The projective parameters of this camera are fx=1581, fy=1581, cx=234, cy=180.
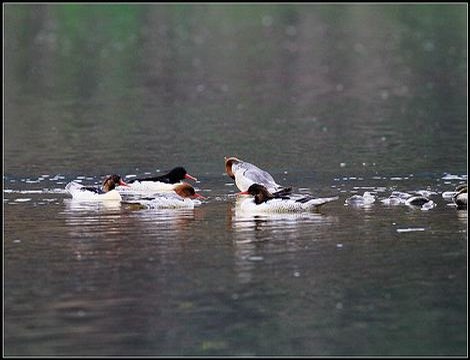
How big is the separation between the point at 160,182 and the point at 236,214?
8.08 ft

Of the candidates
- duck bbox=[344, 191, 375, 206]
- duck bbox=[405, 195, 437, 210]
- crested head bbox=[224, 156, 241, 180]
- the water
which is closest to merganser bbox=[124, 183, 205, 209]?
the water

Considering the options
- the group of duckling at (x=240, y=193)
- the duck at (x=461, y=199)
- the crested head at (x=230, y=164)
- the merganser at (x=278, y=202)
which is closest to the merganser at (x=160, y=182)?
the group of duckling at (x=240, y=193)

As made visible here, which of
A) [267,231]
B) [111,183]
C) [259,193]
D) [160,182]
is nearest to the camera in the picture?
[267,231]

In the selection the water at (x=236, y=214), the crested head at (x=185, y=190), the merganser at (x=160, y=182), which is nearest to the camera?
the water at (x=236, y=214)

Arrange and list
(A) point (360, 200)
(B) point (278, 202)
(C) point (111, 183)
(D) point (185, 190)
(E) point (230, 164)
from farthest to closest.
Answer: (E) point (230, 164)
(C) point (111, 183)
(D) point (185, 190)
(A) point (360, 200)
(B) point (278, 202)

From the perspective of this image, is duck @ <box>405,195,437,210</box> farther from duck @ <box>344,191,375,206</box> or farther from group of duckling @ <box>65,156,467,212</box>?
duck @ <box>344,191,375,206</box>

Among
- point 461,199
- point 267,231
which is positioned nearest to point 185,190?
point 267,231

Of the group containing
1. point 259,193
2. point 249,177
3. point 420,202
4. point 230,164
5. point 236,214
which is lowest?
point 236,214

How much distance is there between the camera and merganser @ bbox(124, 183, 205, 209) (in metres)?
Answer: 18.0

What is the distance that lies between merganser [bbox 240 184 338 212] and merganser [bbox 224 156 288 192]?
2.44 feet

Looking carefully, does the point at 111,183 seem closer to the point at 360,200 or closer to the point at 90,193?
the point at 90,193

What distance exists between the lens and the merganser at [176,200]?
18.0 meters

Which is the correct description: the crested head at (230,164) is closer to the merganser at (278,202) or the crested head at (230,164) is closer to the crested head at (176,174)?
the crested head at (176,174)

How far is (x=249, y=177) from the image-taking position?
61.8 ft
